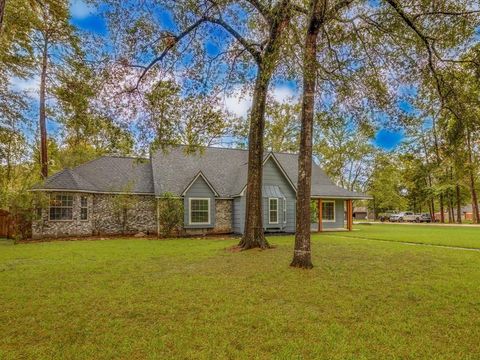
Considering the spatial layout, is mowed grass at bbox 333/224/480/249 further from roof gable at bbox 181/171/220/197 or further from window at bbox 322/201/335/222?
roof gable at bbox 181/171/220/197

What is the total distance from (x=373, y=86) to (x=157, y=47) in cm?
628

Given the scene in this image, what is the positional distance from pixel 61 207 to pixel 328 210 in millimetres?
16530

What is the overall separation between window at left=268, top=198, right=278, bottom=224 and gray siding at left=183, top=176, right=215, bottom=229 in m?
3.31

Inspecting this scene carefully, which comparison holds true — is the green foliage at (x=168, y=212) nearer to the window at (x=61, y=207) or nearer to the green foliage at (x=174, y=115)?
the window at (x=61, y=207)

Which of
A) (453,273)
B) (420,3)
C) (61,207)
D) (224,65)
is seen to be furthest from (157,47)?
(61,207)

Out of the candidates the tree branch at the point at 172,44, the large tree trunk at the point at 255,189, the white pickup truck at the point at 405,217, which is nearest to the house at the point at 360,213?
the white pickup truck at the point at 405,217

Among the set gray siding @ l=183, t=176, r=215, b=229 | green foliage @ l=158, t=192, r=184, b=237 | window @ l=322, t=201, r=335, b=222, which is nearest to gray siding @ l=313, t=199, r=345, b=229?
window @ l=322, t=201, r=335, b=222

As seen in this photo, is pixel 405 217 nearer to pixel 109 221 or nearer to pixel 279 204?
pixel 279 204

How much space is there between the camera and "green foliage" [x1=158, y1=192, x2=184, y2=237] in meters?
17.1

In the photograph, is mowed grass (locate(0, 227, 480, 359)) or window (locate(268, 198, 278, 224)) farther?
window (locate(268, 198, 278, 224))

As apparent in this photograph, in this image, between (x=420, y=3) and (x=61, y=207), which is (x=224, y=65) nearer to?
(x=420, y=3)

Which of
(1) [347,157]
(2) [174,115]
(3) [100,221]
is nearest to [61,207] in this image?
(3) [100,221]

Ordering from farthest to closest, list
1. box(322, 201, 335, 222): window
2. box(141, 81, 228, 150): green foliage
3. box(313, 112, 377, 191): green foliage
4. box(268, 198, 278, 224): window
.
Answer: box(313, 112, 377, 191): green foliage < box(322, 201, 335, 222): window < box(268, 198, 278, 224): window < box(141, 81, 228, 150): green foliage

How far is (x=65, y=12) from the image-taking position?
8.82m
